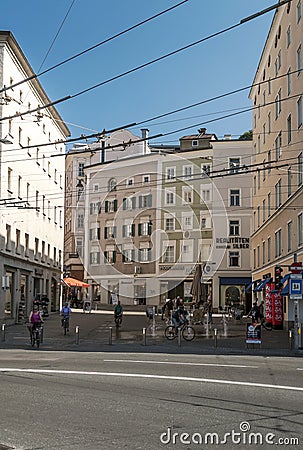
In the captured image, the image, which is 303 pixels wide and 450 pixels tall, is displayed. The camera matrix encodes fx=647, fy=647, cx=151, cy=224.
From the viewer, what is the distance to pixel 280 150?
41000 millimetres

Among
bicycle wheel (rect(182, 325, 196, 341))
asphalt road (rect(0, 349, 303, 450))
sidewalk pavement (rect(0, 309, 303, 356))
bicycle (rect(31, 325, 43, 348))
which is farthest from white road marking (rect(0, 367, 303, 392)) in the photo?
bicycle wheel (rect(182, 325, 196, 341))

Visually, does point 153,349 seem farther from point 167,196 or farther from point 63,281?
point 167,196

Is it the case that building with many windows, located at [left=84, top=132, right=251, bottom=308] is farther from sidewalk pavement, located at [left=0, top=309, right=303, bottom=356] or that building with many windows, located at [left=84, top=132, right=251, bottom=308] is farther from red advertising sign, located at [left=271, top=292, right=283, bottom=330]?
sidewalk pavement, located at [left=0, top=309, right=303, bottom=356]

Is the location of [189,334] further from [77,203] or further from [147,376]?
[77,203]

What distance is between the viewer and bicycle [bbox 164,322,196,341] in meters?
28.5

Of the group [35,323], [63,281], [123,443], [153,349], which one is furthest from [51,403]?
[63,281]

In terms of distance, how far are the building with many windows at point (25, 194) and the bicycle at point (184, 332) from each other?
36.7 feet

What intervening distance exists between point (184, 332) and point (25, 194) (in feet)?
67.5

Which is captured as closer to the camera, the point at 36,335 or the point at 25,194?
the point at 36,335

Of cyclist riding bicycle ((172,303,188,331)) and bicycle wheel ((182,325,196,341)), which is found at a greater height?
cyclist riding bicycle ((172,303,188,331))

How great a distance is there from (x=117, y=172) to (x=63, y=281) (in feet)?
55.0

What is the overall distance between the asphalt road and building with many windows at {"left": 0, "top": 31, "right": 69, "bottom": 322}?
19.4 m

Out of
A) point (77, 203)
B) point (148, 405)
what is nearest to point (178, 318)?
point (148, 405)

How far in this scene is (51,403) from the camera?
422 inches
